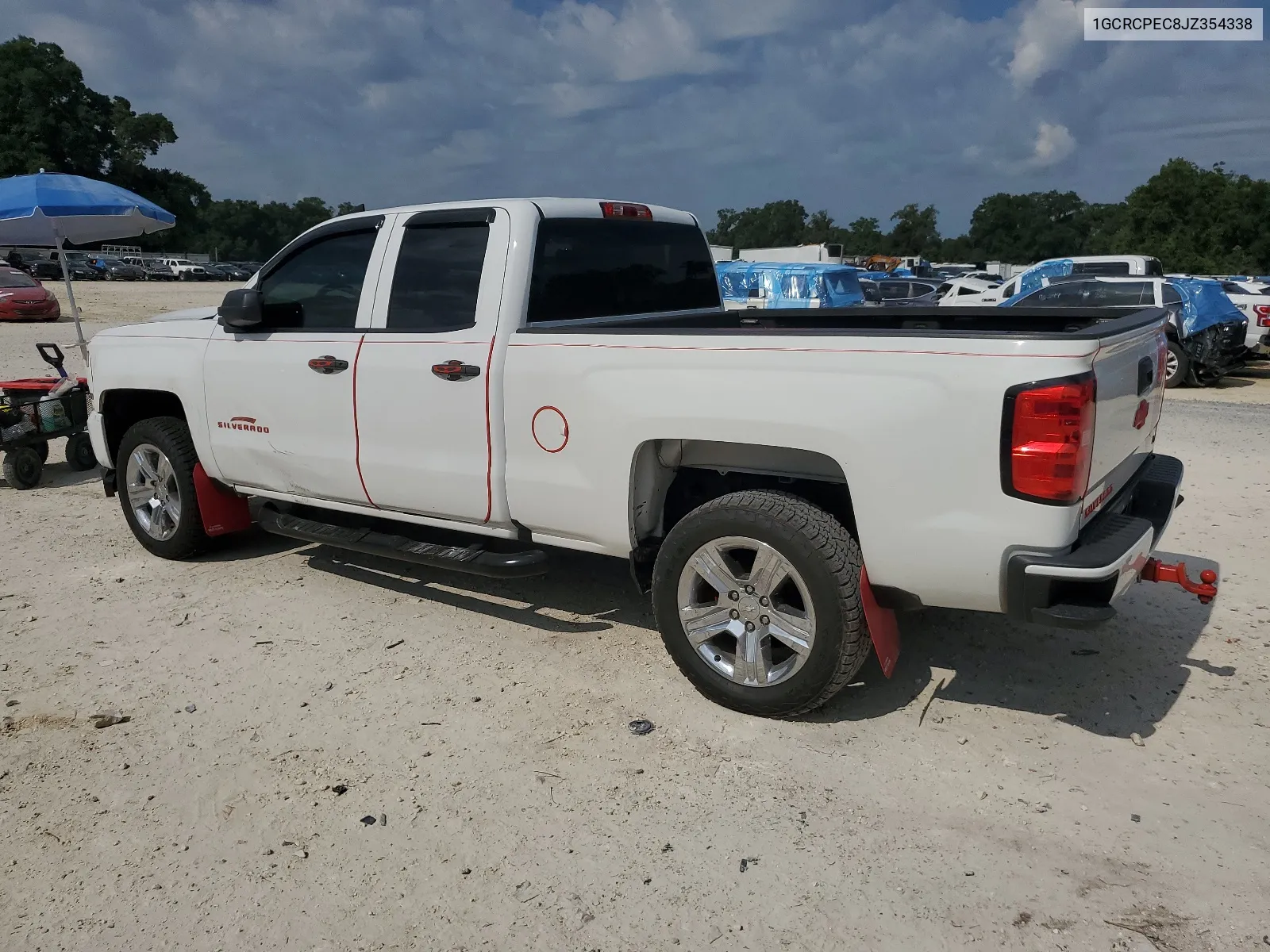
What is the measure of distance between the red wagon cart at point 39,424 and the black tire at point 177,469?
2.56 m

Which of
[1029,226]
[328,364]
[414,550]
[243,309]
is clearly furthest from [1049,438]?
[1029,226]

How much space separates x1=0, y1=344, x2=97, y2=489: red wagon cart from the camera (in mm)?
7883

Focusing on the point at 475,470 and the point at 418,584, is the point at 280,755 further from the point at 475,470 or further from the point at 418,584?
the point at 418,584

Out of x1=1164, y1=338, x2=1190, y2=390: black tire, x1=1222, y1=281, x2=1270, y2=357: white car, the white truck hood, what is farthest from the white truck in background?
the white truck hood

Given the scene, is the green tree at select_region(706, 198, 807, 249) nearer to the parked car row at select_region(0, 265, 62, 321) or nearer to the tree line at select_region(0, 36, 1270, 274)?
the tree line at select_region(0, 36, 1270, 274)

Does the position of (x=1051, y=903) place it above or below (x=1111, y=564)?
below

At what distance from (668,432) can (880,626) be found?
107 centimetres

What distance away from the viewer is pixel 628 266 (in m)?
4.82

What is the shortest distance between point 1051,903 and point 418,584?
364 centimetres

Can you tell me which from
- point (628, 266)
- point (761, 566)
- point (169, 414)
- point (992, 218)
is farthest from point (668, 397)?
point (992, 218)

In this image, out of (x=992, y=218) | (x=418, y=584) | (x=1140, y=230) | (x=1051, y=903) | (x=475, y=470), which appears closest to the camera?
(x=1051, y=903)

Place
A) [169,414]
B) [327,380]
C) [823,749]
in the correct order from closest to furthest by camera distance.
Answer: [823,749] < [327,380] < [169,414]

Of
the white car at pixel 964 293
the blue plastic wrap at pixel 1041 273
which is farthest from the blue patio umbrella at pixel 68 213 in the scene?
the white car at pixel 964 293

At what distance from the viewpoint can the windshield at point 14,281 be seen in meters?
24.1
